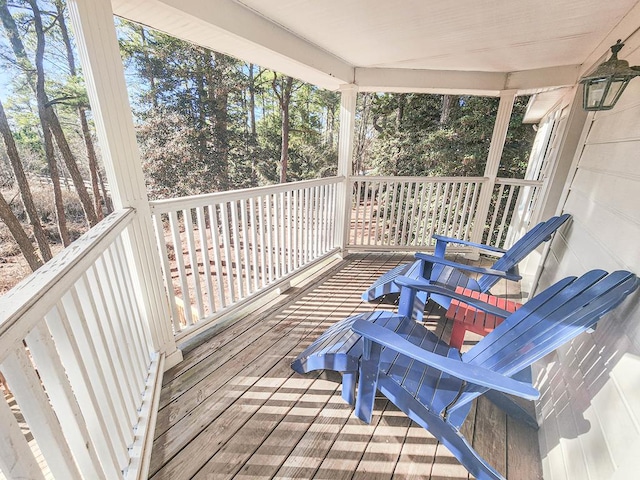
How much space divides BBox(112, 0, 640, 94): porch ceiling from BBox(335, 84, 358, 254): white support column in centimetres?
25

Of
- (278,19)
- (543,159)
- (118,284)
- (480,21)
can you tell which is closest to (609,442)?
(118,284)

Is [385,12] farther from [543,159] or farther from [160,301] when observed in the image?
[543,159]

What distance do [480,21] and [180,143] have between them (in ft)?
31.5

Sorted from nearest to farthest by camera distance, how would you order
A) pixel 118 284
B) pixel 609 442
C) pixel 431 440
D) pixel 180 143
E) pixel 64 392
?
1. pixel 64 392
2. pixel 609 442
3. pixel 118 284
4. pixel 431 440
5. pixel 180 143

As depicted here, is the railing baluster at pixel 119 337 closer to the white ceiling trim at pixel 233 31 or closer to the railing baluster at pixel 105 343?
the railing baluster at pixel 105 343

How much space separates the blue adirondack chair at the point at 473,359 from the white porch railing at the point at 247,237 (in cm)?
131

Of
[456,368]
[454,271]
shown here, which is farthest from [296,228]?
[456,368]

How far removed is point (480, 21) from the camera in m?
1.92

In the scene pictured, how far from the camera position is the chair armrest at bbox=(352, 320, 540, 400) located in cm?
108

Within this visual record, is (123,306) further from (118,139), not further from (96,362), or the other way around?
(118,139)

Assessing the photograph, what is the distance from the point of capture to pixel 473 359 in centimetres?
144

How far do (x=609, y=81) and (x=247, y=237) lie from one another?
2.54m

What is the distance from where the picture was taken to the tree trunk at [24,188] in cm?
119

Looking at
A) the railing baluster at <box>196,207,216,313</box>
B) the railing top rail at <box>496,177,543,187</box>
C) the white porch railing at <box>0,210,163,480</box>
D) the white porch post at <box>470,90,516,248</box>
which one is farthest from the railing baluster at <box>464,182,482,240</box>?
the white porch railing at <box>0,210,163,480</box>
